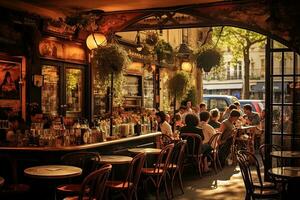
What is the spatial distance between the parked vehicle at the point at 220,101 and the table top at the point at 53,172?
11999 millimetres

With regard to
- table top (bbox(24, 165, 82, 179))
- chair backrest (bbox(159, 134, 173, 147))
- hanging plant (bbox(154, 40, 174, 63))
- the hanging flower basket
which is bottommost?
table top (bbox(24, 165, 82, 179))

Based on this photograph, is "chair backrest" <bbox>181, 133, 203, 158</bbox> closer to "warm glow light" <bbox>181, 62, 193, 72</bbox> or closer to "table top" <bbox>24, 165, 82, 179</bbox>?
"warm glow light" <bbox>181, 62, 193, 72</bbox>

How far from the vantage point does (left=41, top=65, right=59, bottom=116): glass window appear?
29.1 ft

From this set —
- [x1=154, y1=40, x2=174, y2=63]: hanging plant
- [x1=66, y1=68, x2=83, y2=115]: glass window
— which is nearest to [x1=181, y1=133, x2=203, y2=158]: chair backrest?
[x1=66, y1=68, x2=83, y2=115]: glass window

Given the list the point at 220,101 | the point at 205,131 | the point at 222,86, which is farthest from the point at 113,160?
the point at 222,86

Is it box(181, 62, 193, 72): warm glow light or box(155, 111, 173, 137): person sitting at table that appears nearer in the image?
box(155, 111, 173, 137): person sitting at table

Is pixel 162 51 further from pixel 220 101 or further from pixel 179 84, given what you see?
pixel 220 101

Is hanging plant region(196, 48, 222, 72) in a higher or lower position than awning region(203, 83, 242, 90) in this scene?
lower

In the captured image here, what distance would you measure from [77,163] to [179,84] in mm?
5888

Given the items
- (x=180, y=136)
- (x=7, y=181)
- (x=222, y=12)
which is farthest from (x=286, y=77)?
(x=7, y=181)

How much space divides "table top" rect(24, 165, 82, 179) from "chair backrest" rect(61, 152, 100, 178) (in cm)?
26

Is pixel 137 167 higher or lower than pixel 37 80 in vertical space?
lower

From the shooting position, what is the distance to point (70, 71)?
9680mm

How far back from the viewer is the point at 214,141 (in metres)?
9.91
